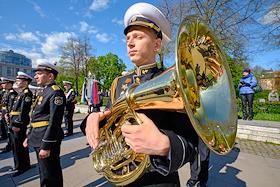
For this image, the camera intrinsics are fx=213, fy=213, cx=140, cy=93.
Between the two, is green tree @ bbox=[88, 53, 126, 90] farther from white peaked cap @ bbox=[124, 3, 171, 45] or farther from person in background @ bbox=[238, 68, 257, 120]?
white peaked cap @ bbox=[124, 3, 171, 45]

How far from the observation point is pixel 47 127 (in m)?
3.07

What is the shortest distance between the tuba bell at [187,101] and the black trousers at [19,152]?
157 inches

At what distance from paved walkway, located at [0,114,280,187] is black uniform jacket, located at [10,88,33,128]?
1.05m

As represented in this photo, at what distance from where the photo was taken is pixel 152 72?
5.13ft

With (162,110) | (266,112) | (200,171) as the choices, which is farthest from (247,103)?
(162,110)

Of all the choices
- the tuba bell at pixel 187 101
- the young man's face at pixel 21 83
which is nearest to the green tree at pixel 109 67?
the young man's face at pixel 21 83

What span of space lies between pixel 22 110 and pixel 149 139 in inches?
172

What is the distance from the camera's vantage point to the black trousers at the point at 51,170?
301 centimetres

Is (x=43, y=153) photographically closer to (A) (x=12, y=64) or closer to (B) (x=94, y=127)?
(B) (x=94, y=127)

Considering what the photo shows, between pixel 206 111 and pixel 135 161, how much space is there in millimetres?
501

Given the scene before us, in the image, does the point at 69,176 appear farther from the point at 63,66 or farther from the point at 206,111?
the point at 63,66

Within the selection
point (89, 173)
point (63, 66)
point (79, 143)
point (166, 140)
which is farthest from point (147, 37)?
point (63, 66)

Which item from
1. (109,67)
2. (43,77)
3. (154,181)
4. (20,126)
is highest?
(109,67)

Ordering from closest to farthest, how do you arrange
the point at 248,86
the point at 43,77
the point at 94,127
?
the point at 94,127, the point at 43,77, the point at 248,86
